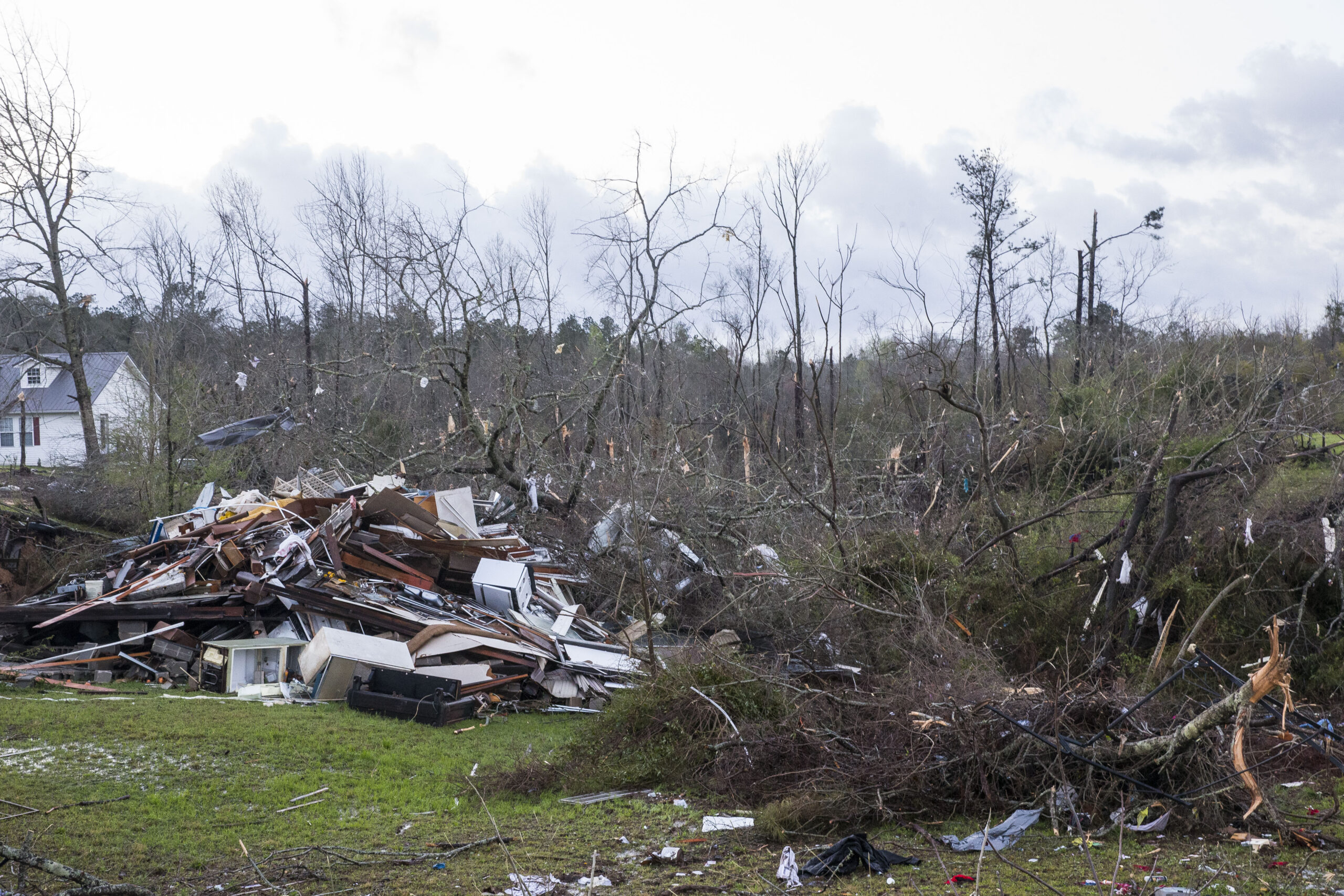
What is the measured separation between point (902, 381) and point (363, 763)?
14.7m

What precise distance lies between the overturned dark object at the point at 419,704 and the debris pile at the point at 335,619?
0.02m

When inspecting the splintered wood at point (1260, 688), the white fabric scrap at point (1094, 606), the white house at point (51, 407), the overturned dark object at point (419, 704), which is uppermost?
the white house at point (51, 407)

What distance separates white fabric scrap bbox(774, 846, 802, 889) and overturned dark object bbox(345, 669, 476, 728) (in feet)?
14.1

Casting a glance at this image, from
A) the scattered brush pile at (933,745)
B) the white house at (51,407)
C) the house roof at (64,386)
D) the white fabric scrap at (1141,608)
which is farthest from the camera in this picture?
the house roof at (64,386)

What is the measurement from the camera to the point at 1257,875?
13.0 feet

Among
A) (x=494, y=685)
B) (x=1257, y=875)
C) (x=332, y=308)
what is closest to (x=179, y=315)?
(x=332, y=308)

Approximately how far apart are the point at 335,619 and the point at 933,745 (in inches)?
258

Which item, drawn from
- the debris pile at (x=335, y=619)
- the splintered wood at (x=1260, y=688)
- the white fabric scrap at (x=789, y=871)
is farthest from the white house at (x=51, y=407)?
the splintered wood at (x=1260, y=688)

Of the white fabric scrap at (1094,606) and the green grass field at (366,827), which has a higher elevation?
the white fabric scrap at (1094,606)

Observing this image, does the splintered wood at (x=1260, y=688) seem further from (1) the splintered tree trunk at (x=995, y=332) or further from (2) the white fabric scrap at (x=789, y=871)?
(1) the splintered tree trunk at (x=995, y=332)

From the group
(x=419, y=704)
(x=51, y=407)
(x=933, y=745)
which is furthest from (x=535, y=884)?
(x=51, y=407)

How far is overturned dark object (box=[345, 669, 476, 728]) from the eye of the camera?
7.82 meters

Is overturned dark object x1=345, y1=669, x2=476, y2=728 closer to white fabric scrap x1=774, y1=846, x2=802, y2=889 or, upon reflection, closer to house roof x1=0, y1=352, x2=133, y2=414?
white fabric scrap x1=774, y1=846, x2=802, y2=889

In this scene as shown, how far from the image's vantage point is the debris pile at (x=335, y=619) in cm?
846
